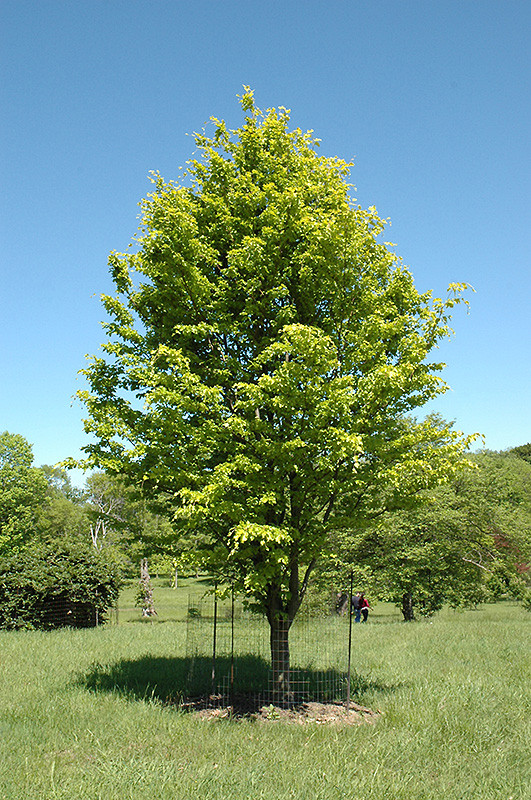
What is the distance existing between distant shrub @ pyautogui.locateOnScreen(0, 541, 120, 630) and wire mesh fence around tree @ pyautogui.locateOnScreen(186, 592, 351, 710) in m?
8.20

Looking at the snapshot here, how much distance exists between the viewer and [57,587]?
22.6 meters

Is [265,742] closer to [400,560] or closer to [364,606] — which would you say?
[400,560]

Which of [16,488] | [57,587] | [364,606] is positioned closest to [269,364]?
[57,587]

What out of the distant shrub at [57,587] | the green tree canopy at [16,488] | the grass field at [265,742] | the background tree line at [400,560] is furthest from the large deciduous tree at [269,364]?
the green tree canopy at [16,488]

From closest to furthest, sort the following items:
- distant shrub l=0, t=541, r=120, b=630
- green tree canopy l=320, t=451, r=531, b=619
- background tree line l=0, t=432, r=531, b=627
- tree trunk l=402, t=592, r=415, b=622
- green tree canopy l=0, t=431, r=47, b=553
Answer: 1. distant shrub l=0, t=541, r=120, b=630
2. background tree line l=0, t=432, r=531, b=627
3. green tree canopy l=320, t=451, r=531, b=619
4. tree trunk l=402, t=592, r=415, b=622
5. green tree canopy l=0, t=431, r=47, b=553

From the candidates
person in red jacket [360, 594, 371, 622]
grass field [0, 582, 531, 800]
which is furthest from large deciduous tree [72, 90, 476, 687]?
person in red jacket [360, 594, 371, 622]

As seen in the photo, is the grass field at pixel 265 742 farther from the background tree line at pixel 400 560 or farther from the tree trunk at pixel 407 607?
the tree trunk at pixel 407 607

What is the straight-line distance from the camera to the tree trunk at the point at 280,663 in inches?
408

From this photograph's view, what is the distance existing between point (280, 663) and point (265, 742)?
2563 mm

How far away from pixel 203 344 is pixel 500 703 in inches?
339

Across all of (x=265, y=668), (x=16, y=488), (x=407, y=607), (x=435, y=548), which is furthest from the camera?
(x=16, y=488)

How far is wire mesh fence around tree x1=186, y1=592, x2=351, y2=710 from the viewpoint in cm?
1064

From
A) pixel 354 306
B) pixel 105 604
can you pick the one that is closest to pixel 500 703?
pixel 354 306

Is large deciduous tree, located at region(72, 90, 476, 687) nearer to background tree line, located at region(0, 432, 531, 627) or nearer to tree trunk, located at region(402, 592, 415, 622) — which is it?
background tree line, located at region(0, 432, 531, 627)
